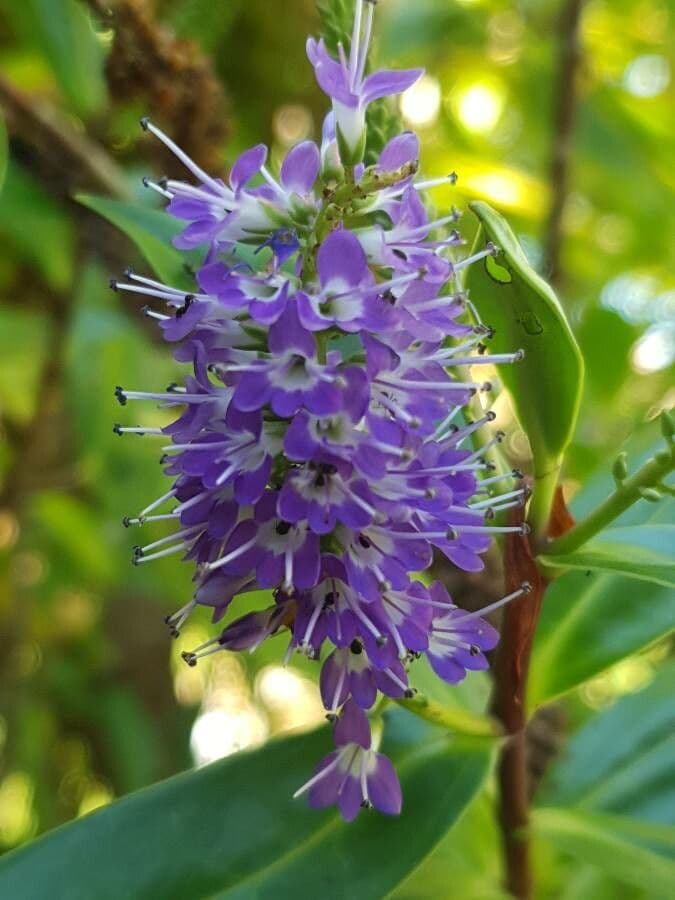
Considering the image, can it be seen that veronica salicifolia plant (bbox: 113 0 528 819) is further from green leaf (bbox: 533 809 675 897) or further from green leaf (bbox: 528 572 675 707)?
green leaf (bbox: 533 809 675 897)

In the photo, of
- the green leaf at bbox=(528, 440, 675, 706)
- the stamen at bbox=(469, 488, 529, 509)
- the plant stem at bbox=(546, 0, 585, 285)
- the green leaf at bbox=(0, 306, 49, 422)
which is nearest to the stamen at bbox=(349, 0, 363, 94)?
the stamen at bbox=(469, 488, 529, 509)

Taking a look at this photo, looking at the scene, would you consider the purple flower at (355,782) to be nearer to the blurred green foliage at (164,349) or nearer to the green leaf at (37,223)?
the blurred green foliage at (164,349)

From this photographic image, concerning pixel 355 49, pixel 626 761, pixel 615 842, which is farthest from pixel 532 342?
pixel 626 761

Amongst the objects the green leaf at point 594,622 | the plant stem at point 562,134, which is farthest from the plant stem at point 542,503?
the plant stem at point 562,134

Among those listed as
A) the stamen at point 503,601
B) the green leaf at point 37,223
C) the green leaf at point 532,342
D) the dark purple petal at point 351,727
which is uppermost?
the green leaf at point 532,342

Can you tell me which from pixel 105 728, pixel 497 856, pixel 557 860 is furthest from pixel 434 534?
pixel 105 728

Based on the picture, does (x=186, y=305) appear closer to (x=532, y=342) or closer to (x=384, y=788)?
(x=532, y=342)
